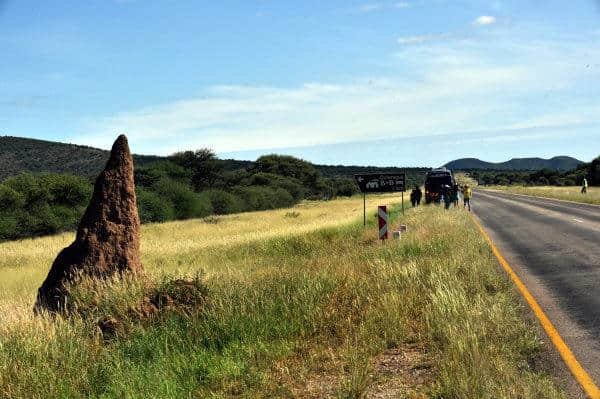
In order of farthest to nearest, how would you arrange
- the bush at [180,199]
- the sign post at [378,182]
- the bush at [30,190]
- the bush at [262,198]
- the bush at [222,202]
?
the bush at [262,198] < the bush at [222,202] < the bush at [180,199] < the bush at [30,190] < the sign post at [378,182]

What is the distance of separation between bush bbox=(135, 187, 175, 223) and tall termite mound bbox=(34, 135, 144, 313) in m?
36.8

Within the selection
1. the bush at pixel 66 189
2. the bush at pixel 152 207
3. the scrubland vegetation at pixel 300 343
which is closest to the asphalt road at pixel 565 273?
the scrubland vegetation at pixel 300 343

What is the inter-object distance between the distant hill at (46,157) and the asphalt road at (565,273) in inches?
2632

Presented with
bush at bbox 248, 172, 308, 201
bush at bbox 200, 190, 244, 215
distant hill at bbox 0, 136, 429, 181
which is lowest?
bush at bbox 200, 190, 244, 215

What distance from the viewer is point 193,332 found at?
6570mm

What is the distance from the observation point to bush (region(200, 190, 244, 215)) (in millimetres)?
61594

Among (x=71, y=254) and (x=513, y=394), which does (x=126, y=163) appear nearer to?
(x=71, y=254)

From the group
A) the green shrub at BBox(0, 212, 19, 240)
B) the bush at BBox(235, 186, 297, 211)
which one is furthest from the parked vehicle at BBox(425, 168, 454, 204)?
the green shrub at BBox(0, 212, 19, 240)

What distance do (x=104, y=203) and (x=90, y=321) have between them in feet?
9.28

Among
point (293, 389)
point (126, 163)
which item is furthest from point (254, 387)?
point (126, 163)

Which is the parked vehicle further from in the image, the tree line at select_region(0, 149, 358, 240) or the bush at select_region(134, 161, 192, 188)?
the bush at select_region(134, 161, 192, 188)

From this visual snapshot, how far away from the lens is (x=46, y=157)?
84.2m

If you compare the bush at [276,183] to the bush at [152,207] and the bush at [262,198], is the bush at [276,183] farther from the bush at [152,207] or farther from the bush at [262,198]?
the bush at [152,207]

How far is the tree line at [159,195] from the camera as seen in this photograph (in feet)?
131
